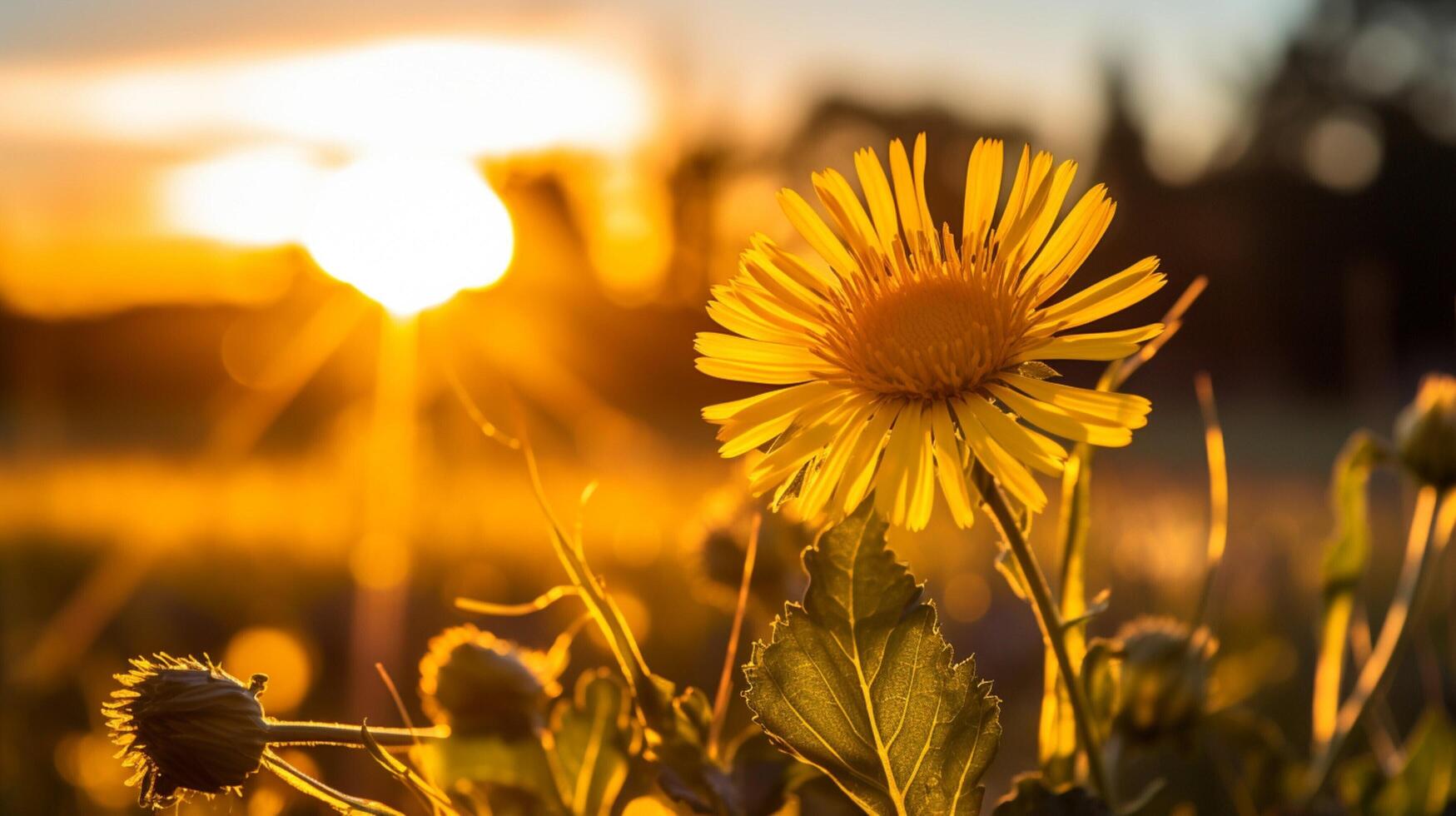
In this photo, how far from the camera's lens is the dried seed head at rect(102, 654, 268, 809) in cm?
81

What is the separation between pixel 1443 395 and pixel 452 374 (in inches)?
35.6

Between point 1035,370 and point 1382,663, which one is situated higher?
point 1035,370

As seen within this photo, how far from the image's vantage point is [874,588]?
0.75 metres

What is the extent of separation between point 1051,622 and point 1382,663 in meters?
0.45

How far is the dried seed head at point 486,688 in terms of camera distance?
96 cm

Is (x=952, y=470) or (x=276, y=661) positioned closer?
(x=952, y=470)

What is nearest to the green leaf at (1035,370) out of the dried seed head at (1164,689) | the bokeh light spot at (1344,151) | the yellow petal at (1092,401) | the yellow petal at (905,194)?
the yellow petal at (1092,401)

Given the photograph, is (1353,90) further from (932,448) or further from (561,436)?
(932,448)

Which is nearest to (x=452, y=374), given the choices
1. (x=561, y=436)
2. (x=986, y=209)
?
(x=986, y=209)

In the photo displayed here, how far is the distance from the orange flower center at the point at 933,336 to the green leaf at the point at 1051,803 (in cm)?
28

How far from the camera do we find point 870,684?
76cm

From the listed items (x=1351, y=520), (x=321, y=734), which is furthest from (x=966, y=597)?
(x=321, y=734)

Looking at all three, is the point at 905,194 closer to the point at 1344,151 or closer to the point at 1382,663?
the point at 1382,663

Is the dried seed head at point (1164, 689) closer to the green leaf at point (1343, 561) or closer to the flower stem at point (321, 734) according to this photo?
the green leaf at point (1343, 561)
